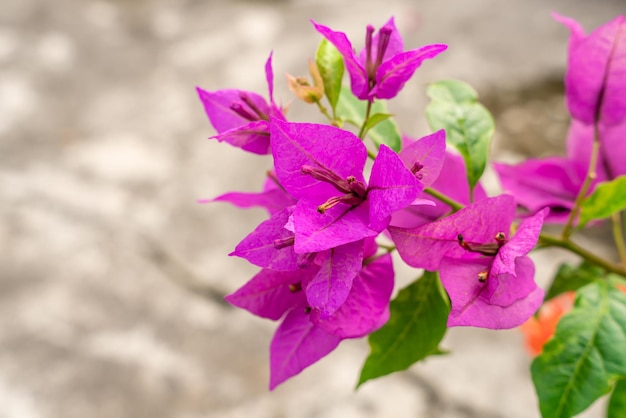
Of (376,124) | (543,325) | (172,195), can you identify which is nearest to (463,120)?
(376,124)

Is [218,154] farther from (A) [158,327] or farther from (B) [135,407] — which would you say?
(B) [135,407]

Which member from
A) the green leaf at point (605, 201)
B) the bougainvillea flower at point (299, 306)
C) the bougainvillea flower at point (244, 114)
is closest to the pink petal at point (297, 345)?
the bougainvillea flower at point (299, 306)

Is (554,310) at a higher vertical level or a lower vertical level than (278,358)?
lower

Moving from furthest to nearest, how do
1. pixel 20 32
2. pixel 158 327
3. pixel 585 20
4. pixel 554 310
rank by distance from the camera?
pixel 20 32
pixel 585 20
pixel 158 327
pixel 554 310

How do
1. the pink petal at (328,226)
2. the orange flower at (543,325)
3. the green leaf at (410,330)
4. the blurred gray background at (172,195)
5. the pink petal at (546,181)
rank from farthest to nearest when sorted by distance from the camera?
the blurred gray background at (172,195) < the orange flower at (543,325) < the pink petal at (546,181) < the green leaf at (410,330) < the pink petal at (328,226)

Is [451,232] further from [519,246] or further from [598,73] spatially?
[598,73]

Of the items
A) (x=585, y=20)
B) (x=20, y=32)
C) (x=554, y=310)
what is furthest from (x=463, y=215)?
(x=20, y=32)

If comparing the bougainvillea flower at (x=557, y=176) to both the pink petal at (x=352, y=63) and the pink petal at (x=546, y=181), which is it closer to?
the pink petal at (x=546, y=181)
